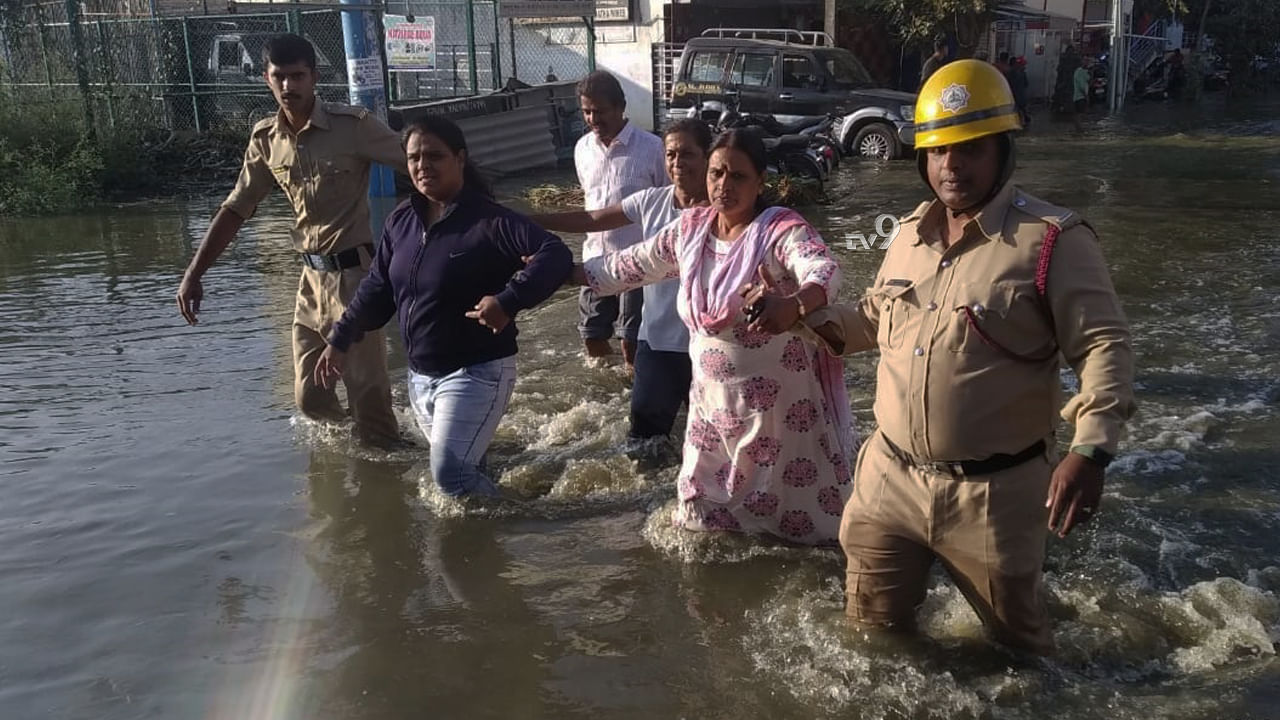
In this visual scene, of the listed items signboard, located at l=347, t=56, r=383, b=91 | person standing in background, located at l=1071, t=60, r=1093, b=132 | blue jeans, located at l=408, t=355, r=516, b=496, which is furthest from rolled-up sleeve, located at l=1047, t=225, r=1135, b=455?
person standing in background, located at l=1071, t=60, r=1093, b=132

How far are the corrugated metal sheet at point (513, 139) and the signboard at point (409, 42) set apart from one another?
4.82ft

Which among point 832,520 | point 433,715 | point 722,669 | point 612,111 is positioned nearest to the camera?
point 433,715

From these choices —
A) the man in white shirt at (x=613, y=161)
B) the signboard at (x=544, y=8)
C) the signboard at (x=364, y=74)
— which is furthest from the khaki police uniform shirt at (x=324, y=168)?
the signboard at (x=544, y=8)

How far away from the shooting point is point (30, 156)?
1365cm

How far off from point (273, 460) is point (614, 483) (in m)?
1.79

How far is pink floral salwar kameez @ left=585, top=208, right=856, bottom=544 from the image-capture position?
383 centimetres

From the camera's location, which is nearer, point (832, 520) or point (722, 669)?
point (722, 669)

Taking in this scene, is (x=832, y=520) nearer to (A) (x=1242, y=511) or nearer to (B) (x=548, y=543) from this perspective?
(B) (x=548, y=543)

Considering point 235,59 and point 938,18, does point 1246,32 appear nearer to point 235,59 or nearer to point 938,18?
point 938,18

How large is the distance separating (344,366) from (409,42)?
9.54m

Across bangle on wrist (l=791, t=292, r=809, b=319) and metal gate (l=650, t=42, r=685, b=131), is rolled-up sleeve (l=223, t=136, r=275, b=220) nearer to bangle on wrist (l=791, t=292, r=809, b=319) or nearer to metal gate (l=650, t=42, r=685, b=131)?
bangle on wrist (l=791, t=292, r=809, b=319)

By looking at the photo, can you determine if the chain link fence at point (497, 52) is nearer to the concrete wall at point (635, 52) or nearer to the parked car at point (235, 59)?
the concrete wall at point (635, 52)

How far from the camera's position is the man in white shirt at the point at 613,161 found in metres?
6.07

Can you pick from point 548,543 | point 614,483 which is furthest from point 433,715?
point 614,483
